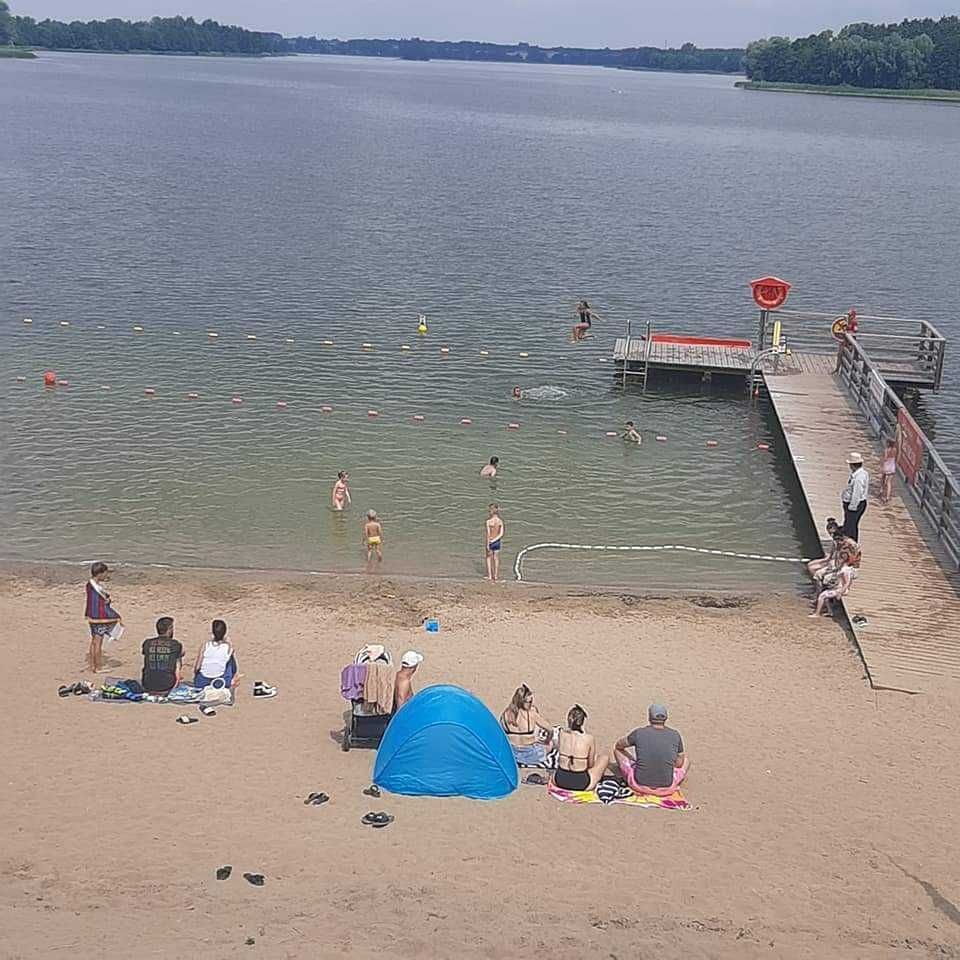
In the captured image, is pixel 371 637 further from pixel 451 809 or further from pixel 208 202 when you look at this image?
pixel 208 202

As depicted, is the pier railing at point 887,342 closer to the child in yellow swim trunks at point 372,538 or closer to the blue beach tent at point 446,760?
the child in yellow swim trunks at point 372,538

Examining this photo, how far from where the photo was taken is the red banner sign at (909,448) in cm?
2089

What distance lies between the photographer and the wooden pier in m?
15.7

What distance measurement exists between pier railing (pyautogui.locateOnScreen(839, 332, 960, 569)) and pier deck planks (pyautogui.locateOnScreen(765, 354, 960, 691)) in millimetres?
285

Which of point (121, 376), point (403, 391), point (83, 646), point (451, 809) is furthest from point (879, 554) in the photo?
point (121, 376)

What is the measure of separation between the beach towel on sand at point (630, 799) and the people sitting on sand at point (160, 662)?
4.63 m

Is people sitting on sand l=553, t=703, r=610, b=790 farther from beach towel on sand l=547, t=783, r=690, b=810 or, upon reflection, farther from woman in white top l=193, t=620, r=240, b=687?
woman in white top l=193, t=620, r=240, b=687

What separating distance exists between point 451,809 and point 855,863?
3.73m

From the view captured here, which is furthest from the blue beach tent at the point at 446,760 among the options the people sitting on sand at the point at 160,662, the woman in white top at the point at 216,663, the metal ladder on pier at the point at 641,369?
the metal ladder on pier at the point at 641,369

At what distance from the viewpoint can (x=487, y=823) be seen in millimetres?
11078

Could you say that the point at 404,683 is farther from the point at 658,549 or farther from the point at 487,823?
the point at 658,549

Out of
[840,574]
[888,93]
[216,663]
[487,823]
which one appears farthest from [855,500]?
[888,93]

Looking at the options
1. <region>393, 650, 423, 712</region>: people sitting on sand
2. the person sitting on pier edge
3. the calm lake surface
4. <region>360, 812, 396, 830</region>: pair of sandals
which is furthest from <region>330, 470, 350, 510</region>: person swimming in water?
<region>360, 812, 396, 830</region>: pair of sandals

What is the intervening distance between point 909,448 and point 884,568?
13.7 feet
